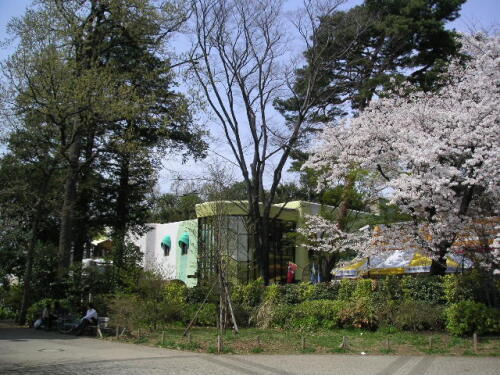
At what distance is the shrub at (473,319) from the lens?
46.5 ft

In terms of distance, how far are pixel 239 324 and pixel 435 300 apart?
23.8 feet

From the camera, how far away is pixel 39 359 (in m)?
11.6

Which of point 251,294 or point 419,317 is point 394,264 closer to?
point 419,317

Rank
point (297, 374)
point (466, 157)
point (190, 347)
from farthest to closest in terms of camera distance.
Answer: point (466, 157)
point (190, 347)
point (297, 374)

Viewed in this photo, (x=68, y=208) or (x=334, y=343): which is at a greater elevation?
(x=68, y=208)

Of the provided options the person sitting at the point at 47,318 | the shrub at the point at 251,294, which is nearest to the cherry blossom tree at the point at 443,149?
the shrub at the point at 251,294

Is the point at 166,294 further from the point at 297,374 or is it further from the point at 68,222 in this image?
the point at 297,374

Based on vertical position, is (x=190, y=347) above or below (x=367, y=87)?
below

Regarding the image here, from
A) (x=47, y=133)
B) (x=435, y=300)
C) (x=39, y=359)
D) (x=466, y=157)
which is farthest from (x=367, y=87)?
(x=39, y=359)

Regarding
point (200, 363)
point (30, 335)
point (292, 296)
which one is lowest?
point (200, 363)

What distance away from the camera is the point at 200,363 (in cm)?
1145

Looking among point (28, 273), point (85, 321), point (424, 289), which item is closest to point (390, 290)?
point (424, 289)

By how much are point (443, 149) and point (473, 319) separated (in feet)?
16.7

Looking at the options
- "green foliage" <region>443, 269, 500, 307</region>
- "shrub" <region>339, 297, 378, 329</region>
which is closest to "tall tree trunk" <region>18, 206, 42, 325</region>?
"shrub" <region>339, 297, 378, 329</region>
